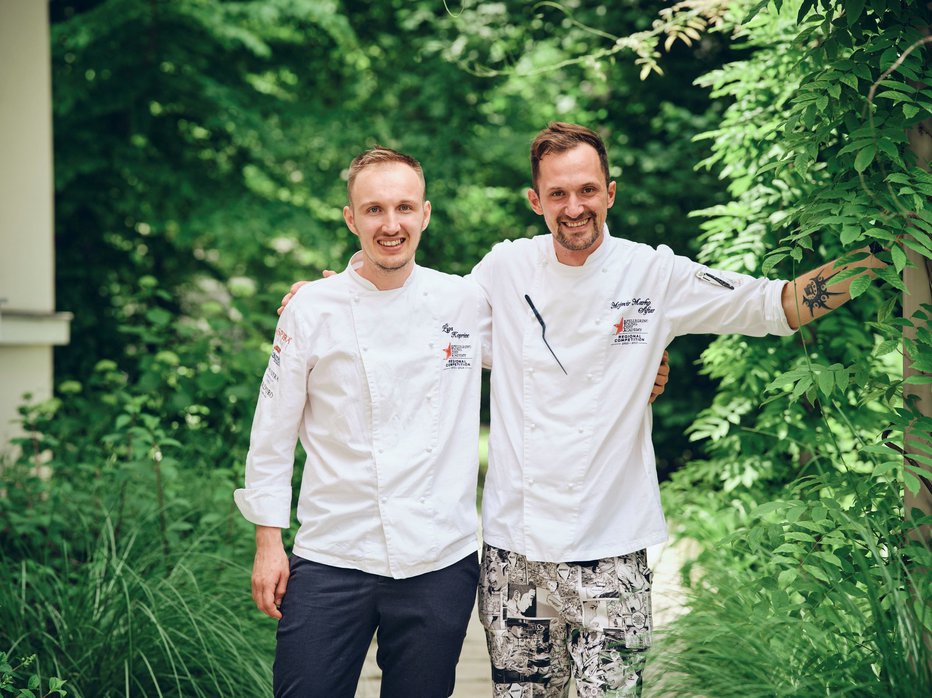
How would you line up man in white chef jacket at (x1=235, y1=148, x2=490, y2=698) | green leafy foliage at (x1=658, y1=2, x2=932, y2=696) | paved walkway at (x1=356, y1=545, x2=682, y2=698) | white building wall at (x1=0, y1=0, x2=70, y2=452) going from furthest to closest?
1. white building wall at (x1=0, y1=0, x2=70, y2=452)
2. paved walkway at (x1=356, y1=545, x2=682, y2=698)
3. man in white chef jacket at (x1=235, y1=148, x2=490, y2=698)
4. green leafy foliage at (x1=658, y1=2, x2=932, y2=696)

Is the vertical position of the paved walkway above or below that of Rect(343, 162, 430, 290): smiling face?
below

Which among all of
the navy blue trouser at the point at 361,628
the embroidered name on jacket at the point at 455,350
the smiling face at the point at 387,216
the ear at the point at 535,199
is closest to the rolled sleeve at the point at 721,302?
the ear at the point at 535,199

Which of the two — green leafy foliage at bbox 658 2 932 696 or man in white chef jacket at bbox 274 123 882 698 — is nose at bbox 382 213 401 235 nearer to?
man in white chef jacket at bbox 274 123 882 698

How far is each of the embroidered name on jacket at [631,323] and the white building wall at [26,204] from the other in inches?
161

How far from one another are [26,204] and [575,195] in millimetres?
4298

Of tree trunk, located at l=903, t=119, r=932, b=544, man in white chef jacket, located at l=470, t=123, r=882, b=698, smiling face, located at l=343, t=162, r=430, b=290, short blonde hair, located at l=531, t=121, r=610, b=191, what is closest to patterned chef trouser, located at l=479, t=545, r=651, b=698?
man in white chef jacket, located at l=470, t=123, r=882, b=698

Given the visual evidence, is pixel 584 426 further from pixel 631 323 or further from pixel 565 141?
pixel 565 141

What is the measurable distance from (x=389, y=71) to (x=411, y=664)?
8603 millimetres

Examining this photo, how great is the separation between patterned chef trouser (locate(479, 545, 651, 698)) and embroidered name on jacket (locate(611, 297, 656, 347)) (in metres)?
0.60

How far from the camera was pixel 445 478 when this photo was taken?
2865 mm

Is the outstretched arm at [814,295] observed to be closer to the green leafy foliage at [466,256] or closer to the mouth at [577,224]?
the green leafy foliage at [466,256]

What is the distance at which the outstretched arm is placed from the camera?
272 centimetres

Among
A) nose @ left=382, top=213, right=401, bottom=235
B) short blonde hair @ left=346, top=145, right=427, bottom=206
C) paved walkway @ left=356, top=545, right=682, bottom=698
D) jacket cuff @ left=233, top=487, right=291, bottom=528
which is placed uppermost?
short blonde hair @ left=346, top=145, right=427, bottom=206

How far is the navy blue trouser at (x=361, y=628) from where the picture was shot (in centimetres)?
276
